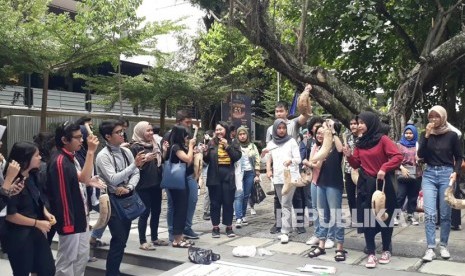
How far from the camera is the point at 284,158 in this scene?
642 centimetres

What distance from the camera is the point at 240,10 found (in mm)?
8680

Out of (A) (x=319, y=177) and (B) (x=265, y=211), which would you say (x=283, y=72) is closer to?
(B) (x=265, y=211)

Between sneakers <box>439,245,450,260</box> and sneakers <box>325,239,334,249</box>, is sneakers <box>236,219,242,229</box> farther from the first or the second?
sneakers <box>439,245,450,260</box>

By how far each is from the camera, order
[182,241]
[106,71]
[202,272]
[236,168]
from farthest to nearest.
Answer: [106,71] → [236,168] → [182,241] → [202,272]

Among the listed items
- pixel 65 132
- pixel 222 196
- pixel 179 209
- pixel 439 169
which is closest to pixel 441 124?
pixel 439 169

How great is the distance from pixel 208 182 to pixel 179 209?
2.82 feet

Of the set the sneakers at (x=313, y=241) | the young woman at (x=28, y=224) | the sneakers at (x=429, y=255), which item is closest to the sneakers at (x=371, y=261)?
the sneakers at (x=429, y=255)

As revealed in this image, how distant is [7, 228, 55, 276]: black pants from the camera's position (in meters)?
3.90

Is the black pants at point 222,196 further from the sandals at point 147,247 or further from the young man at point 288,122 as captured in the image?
the sandals at point 147,247

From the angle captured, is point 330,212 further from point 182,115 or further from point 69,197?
point 69,197

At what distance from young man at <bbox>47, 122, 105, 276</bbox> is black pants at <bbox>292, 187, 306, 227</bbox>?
3.46 metres

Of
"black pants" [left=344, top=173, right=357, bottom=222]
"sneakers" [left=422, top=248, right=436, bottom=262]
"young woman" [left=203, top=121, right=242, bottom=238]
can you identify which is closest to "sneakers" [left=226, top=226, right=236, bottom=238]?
"young woman" [left=203, top=121, right=242, bottom=238]

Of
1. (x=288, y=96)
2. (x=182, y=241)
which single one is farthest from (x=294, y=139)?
(x=288, y=96)

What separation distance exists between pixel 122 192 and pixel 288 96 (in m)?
18.5
